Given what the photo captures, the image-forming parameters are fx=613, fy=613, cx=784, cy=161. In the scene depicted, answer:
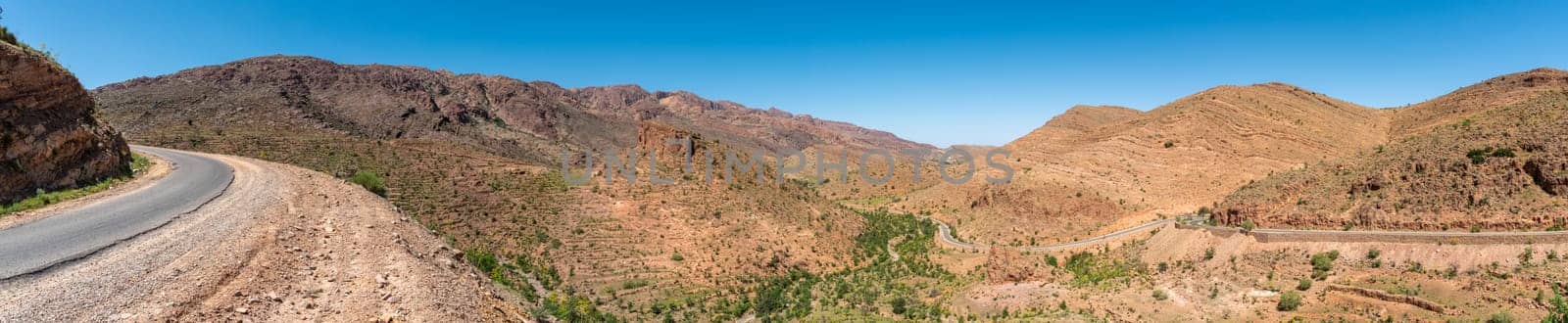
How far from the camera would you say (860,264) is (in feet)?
116

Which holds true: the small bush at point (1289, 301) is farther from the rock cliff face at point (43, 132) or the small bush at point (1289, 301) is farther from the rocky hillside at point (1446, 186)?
the rock cliff face at point (43, 132)

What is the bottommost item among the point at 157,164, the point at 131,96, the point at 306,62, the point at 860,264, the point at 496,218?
the point at 860,264

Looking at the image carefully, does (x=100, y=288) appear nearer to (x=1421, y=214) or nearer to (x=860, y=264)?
(x=860, y=264)

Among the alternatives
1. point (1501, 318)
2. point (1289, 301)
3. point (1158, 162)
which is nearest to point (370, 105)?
point (1158, 162)

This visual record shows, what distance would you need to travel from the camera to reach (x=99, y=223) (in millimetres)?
14883

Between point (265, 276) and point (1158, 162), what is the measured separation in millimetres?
53900

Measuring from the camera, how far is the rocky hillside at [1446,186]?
2175cm

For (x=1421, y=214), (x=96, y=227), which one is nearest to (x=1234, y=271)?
(x=1421, y=214)

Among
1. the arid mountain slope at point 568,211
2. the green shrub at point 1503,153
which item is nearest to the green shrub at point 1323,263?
the green shrub at point 1503,153

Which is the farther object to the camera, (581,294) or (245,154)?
(245,154)

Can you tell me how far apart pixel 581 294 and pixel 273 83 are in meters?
73.6

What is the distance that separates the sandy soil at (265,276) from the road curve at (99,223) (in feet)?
1.49

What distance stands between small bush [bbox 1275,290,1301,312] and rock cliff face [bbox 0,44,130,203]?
127 feet

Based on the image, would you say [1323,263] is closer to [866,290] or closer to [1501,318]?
[1501,318]
